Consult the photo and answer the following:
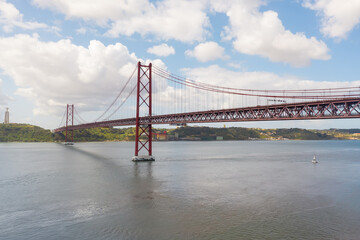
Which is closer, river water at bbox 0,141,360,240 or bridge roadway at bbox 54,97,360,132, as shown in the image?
river water at bbox 0,141,360,240

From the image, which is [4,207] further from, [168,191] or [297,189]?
[297,189]

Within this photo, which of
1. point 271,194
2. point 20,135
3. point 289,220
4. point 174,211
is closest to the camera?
point 289,220

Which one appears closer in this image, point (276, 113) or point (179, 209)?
point (179, 209)

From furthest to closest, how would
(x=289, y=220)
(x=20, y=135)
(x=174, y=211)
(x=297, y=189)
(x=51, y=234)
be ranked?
1. (x=20, y=135)
2. (x=297, y=189)
3. (x=174, y=211)
4. (x=289, y=220)
5. (x=51, y=234)

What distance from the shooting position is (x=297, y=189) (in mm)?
28141

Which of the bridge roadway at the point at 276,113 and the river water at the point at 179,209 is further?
the bridge roadway at the point at 276,113

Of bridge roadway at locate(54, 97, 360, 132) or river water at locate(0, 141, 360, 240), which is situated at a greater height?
bridge roadway at locate(54, 97, 360, 132)

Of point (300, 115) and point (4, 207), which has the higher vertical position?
point (300, 115)

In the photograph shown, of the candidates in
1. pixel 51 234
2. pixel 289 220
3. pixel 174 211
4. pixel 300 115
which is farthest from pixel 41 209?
pixel 300 115

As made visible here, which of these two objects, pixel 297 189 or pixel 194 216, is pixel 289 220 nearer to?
pixel 194 216

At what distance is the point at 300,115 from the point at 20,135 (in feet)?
692

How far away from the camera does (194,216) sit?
61.0 ft

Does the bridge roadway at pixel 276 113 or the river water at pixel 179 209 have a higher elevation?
the bridge roadway at pixel 276 113

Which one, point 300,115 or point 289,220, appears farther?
point 300,115
